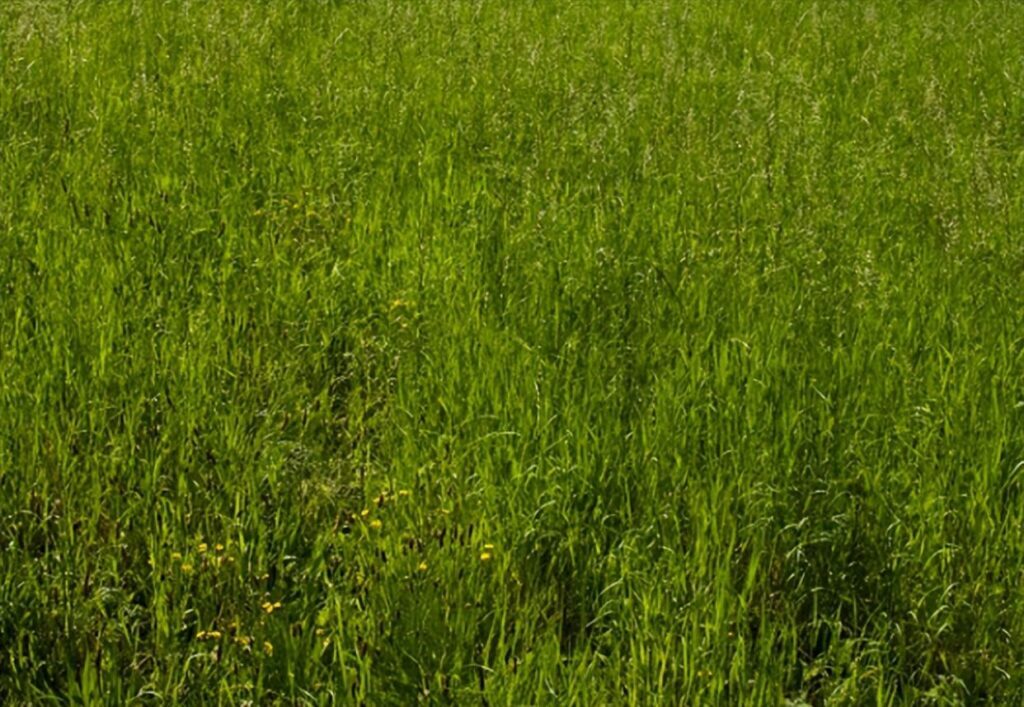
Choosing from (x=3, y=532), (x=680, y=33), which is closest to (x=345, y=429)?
(x=3, y=532)

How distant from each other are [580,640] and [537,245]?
195 centimetres

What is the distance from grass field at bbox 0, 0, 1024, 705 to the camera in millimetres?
2744

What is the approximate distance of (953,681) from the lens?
270cm

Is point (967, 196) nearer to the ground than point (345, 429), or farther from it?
farther from it

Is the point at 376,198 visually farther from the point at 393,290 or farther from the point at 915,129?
the point at 915,129

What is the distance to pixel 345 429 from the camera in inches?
145

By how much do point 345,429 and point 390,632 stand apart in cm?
104

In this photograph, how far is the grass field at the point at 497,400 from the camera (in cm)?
274

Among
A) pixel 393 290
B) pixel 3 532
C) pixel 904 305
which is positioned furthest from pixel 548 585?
Result: pixel 904 305

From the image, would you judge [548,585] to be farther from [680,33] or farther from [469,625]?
[680,33]

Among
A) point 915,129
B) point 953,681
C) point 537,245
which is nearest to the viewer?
point 953,681

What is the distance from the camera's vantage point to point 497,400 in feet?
11.6

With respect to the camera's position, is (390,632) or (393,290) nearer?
(390,632)

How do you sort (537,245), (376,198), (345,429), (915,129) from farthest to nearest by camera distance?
(915,129) → (376,198) → (537,245) → (345,429)
